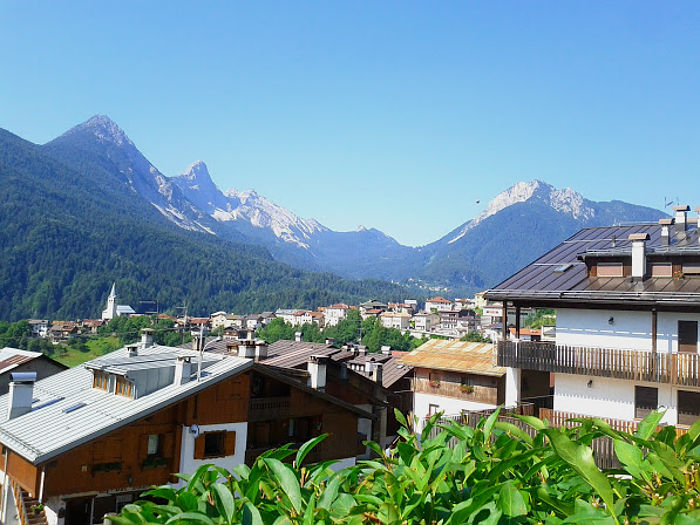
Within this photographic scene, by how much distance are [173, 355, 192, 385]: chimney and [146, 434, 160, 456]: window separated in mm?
2203

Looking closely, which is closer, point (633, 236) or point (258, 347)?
point (633, 236)

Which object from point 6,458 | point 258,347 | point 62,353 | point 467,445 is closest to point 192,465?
point 6,458

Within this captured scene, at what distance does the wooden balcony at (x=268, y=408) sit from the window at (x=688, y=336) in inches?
597

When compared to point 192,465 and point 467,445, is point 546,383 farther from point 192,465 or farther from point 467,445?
point 467,445

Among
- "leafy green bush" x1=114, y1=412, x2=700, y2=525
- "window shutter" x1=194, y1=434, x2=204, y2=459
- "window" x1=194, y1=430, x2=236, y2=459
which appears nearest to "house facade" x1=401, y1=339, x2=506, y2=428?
"window" x1=194, y1=430, x2=236, y2=459

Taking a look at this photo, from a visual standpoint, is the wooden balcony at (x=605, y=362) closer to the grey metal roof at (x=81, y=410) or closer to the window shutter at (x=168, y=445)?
the grey metal roof at (x=81, y=410)

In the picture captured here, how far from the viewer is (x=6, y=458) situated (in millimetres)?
20609

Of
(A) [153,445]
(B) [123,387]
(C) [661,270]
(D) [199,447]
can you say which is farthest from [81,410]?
(C) [661,270]

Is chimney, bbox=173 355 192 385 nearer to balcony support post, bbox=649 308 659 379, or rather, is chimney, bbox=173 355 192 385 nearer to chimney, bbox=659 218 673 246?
balcony support post, bbox=649 308 659 379

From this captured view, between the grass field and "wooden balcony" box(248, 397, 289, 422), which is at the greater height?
"wooden balcony" box(248, 397, 289, 422)

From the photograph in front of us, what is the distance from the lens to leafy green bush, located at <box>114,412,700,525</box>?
1.92 meters

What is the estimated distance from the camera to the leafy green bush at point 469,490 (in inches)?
75.5

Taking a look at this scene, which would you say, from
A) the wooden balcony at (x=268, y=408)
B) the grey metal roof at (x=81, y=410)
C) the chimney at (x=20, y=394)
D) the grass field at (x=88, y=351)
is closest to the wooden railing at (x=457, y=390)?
the wooden balcony at (x=268, y=408)

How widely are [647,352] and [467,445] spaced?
1667 centimetres
